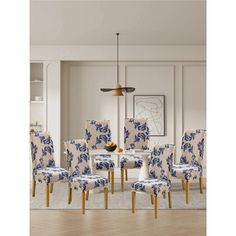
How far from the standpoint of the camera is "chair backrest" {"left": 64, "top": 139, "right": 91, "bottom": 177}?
5.79 meters

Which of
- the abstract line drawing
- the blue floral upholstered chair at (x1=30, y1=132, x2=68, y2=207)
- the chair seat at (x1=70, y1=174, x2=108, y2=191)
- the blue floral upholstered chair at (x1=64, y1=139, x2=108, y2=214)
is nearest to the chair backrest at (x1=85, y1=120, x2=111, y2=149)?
the blue floral upholstered chair at (x1=30, y1=132, x2=68, y2=207)

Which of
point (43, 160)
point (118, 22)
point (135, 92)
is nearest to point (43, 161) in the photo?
point (43, 160)

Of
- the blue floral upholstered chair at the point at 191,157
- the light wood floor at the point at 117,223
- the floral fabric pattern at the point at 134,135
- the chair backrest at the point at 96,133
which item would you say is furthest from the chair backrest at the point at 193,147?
the chair backrest at the point at 96,133

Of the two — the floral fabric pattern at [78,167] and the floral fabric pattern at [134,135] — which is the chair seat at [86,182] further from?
the floral fabric pattern at [134,135]

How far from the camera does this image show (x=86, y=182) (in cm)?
565

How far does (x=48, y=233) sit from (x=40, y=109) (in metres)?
4.81

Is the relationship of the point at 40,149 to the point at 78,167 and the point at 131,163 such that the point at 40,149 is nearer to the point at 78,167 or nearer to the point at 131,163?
the point at 78,167

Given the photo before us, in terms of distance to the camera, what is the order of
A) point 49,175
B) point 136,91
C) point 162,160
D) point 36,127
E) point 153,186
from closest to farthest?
point 153,186 < point 162,160 < point 49,175 < point 36,127 < point 136,91

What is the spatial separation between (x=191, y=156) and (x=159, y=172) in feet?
5.37

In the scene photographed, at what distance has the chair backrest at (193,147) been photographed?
7019mm

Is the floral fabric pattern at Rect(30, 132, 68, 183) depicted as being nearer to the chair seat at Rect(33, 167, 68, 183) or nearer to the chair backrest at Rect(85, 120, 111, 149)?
the chair seat at Rect(33, 167, 68, 183)

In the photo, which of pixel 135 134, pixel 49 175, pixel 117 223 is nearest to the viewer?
pixel 117 223

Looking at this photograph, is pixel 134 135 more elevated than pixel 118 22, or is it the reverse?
pixel 118 22
